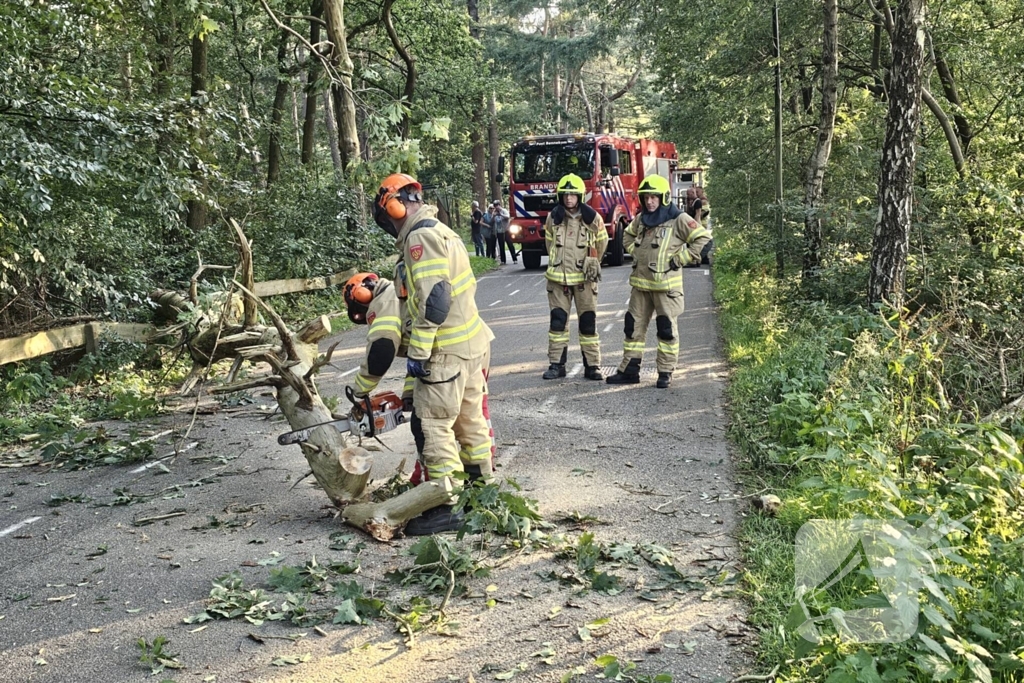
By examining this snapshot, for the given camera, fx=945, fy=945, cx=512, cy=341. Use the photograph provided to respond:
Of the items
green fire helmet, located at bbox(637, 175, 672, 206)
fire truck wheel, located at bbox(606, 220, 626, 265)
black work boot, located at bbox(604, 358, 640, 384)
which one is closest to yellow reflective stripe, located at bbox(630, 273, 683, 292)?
black work boot, located at bbox(604, 358, 640, 384)

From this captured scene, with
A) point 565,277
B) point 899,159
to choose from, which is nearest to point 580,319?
point 565,277

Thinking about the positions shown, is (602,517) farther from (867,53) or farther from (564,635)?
(867,53)

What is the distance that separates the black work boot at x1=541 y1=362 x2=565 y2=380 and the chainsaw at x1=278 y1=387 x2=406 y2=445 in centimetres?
435

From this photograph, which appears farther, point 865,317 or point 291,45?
point 291,45

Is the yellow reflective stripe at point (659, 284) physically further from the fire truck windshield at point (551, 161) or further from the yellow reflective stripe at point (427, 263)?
the fire truck windshield at point (551, 161)

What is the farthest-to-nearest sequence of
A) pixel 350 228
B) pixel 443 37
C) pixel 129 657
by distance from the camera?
pixel 443 37, pixel 350 228, pixel 129 657

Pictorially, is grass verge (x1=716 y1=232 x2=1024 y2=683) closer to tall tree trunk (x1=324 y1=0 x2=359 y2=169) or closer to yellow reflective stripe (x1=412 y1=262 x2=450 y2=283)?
yellow reflective stripe (x1=412 y1=262 x2=450 y2=283)

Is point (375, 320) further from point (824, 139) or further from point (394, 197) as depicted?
point (824, 139)

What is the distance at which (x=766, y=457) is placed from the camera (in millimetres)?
6898

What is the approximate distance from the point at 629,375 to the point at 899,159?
3.57 metres

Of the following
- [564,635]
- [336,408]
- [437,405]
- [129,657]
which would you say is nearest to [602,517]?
[437,405]

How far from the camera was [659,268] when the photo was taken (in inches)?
375

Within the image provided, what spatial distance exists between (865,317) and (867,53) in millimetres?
12287

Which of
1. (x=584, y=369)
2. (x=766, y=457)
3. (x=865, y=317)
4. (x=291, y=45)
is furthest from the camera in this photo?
(x=291, y=45)
